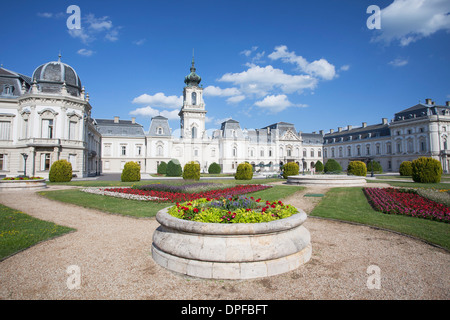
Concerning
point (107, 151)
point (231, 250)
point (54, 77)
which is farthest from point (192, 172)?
point (107, 151)

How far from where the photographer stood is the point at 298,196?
14.2m

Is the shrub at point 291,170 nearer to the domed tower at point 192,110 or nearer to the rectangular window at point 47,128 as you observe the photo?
the rectangular window at point 47,128

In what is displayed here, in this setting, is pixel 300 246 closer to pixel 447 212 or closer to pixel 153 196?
pixel 447 212

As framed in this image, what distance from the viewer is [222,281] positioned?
4.13 meters

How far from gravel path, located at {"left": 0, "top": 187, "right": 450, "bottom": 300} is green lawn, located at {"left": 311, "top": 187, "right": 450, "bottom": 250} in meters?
0.58

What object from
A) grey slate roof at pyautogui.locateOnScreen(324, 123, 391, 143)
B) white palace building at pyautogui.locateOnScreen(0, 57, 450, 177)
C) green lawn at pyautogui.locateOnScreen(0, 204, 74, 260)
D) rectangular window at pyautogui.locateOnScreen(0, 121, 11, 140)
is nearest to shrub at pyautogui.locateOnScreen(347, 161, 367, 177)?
white palace building at pyautogui.locateOnScreen(0, 57, 450, 177)

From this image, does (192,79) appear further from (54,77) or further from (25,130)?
(25,130)

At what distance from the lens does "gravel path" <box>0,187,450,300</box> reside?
12.3 ft

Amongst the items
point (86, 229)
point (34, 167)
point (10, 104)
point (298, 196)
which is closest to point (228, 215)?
point (86, 229)

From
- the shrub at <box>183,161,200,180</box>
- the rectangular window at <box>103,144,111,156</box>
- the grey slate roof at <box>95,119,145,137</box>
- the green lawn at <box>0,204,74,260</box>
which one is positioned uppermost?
the grey slate roof at <box>95,119,145,137</box>

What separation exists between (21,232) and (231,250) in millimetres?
6416

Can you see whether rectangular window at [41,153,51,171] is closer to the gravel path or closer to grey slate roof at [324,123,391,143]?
the gravel path

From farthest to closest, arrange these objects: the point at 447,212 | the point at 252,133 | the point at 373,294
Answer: the point at 252,133, the point at 447,212, the point at 373,294

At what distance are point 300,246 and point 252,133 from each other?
207 ft
